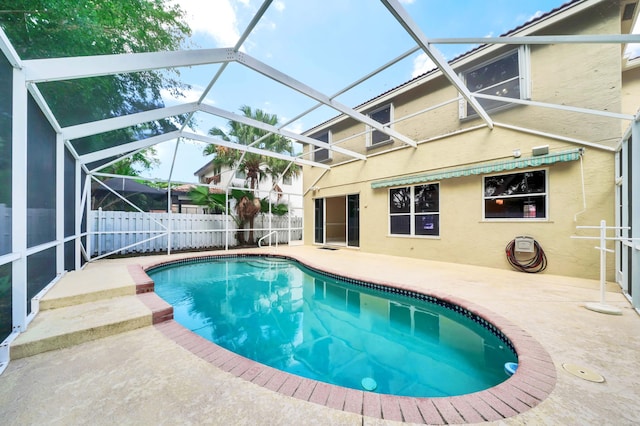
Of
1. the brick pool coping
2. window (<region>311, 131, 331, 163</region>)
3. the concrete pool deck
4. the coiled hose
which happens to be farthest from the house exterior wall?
the brick pool coping

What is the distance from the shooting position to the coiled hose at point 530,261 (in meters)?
5.66

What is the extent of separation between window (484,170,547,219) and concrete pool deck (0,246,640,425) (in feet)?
10.8

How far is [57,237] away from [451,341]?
670cm

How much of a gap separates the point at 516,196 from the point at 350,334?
19.1ft

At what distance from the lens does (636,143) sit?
334cm

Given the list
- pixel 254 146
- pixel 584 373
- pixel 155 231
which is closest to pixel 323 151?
pixel 254 146

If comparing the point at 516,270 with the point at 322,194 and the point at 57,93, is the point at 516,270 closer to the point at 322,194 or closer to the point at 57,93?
the point at 322,194

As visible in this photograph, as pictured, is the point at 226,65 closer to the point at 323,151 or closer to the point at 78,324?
the point at 78,324

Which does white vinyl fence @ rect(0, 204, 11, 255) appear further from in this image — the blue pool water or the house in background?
the house in background

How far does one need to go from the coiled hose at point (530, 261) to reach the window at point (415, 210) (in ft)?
6.20

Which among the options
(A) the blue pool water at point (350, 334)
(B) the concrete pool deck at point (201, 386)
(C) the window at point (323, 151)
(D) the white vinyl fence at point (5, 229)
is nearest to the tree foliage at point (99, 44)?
(D) the white vinyl fence at point (5, 229)

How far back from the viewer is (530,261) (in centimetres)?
580

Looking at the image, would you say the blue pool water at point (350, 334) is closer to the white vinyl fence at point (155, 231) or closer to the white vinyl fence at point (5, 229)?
the white vinyl fence at point (5, 229)

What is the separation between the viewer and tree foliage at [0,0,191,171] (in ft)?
8.99
